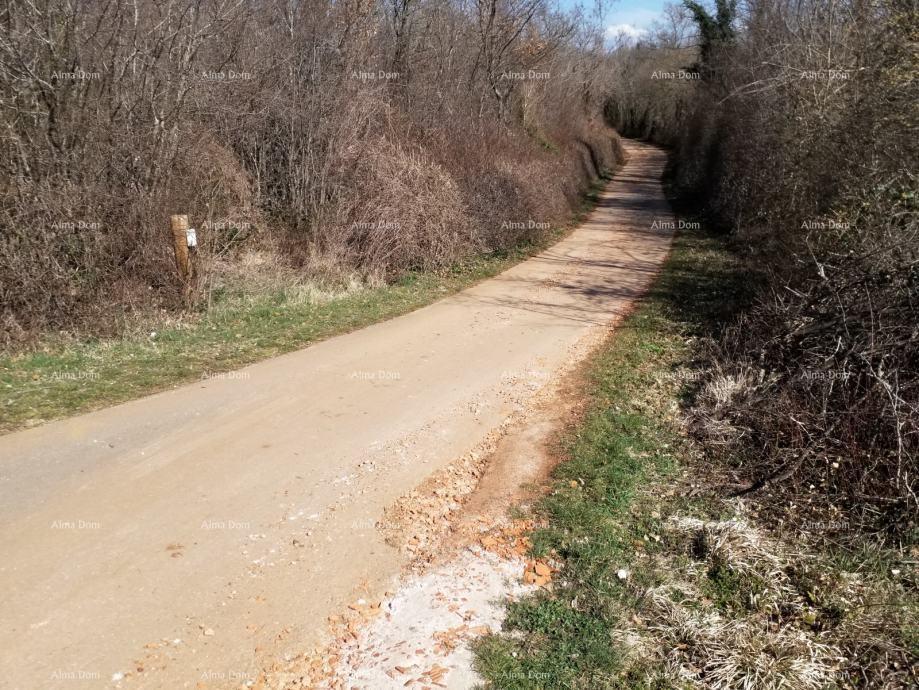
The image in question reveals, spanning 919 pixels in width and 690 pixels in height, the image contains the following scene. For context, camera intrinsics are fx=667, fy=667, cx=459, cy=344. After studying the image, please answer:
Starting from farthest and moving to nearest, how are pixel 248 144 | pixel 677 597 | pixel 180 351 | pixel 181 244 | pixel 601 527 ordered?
pixel 248 144 → pixel 181 244 → pixel 180 351 → pixel 601 527 → pixel 677 597

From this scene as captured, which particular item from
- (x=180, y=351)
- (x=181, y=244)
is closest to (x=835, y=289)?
(x=180, y=351)

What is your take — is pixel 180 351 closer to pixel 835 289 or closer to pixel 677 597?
pixel 677 597

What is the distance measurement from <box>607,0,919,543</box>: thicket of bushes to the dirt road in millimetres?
2518

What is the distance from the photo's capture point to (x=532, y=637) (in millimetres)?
4008

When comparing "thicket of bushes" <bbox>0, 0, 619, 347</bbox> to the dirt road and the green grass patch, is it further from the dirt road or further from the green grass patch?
the green grass patch

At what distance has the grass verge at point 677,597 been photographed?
12.6 ft

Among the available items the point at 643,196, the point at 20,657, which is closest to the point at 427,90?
the point at 643,196

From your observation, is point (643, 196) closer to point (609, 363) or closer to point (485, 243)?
point (485, 243)

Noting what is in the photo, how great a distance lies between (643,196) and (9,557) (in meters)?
28.5

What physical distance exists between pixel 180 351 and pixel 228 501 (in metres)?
3.95

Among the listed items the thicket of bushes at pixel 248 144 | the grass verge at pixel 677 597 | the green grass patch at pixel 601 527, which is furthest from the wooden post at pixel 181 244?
the grass verge at pixel 677 597

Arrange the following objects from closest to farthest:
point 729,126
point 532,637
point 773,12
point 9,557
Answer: point 532,637, point 9,557, point 773,12, point 729,126

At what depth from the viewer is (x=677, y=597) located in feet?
14.4

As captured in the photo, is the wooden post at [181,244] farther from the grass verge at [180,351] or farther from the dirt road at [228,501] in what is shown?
the dirt road at [228,501]
